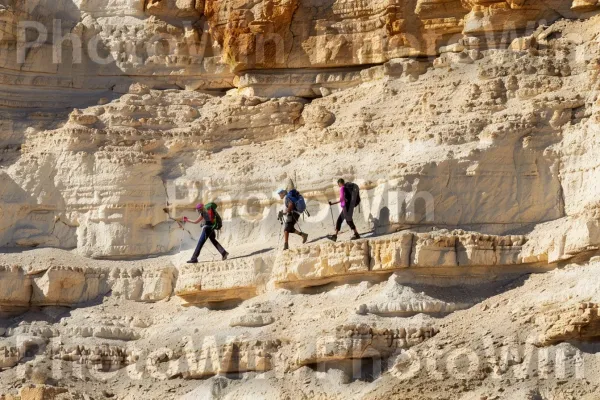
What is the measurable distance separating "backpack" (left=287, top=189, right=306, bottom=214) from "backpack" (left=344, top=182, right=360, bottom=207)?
697mm

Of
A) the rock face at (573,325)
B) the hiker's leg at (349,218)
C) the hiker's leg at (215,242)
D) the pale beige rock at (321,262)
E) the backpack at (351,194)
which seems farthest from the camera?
the hiker's leg at (215,242)

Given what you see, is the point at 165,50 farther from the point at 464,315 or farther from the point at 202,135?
the point at 464,315

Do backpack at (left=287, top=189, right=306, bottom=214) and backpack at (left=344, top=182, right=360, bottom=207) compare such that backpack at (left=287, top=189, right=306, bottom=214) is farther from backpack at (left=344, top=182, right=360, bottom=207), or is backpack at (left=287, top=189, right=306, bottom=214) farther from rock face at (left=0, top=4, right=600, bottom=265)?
rock face at (left=0, top=4, right=600, bottom=265)

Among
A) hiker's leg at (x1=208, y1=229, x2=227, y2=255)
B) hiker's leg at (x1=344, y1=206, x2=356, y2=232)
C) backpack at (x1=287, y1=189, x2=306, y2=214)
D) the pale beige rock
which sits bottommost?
the pale beige rock

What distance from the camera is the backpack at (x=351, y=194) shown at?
74.9 ft

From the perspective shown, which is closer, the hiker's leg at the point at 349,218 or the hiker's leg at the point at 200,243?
the hiker's leg at the point at 349,218

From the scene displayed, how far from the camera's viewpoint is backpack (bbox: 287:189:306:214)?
76.0 feet

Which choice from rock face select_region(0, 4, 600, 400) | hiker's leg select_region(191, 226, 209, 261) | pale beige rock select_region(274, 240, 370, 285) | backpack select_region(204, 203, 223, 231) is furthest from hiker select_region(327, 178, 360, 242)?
hiker's leg select_region(191, 226, 209, 261)

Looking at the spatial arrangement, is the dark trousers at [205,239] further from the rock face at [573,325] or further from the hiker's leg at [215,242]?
the rock face at [573,325]

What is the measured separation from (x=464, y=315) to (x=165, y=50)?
849cm

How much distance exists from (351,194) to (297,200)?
788 mm

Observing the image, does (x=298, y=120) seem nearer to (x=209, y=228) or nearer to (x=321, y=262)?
(x=209, y=228)

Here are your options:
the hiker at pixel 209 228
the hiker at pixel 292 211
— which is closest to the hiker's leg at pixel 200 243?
the hiker at pixel 209 228

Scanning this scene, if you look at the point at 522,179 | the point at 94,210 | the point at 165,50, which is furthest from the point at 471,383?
the point at 165,50
